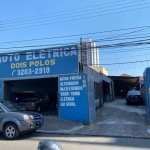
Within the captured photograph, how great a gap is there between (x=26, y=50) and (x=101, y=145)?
9643 millimetres

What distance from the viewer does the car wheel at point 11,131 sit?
28.3ft

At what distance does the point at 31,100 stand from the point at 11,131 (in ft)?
27.4

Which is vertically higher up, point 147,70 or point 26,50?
point 26,50

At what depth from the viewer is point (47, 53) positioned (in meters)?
14.6

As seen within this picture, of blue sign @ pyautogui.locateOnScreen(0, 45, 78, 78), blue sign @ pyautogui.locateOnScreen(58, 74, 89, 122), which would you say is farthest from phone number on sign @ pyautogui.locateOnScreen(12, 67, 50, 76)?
blue sign @ pyautogui.locateOnScreen(58, 74, 89, 122)

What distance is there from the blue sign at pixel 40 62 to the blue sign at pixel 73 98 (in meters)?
0.63

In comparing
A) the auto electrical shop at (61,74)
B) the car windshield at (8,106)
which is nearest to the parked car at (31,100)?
the auto electrical shop at (61,74)

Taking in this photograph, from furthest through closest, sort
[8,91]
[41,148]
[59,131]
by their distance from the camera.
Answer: [8,91]
[59,131]
[41,148]

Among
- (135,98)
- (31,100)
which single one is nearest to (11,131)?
(31,100)

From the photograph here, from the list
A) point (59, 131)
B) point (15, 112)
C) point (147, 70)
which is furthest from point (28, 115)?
point (147, 70)

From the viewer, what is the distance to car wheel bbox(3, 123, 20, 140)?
28.3 feet

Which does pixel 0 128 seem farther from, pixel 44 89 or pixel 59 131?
pixel 44 89

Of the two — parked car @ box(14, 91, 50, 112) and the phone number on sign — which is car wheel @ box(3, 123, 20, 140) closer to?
the phone number on sign

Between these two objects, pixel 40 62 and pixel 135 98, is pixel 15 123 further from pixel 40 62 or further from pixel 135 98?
pixel 135 98
